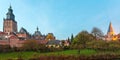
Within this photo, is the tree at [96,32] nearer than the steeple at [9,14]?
Answer: Yes

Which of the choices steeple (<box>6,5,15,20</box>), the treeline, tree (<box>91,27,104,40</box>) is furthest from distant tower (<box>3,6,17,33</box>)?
the treeline

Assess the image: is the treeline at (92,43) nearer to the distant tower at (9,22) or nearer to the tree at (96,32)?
the tree at (96,32)

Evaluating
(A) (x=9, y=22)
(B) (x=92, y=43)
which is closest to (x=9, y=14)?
(A) (x=9, y=22)

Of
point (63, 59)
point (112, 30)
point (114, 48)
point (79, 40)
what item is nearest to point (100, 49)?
point (114, 48)

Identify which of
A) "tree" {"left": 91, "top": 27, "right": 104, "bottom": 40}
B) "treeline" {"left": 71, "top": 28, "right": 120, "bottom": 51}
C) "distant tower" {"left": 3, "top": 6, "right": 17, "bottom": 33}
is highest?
"distant tower" {"left": 3, "top": 6, "right": 17, "bottom": 33}

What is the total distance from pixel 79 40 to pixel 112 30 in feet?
337

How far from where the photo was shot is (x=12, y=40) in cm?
12038

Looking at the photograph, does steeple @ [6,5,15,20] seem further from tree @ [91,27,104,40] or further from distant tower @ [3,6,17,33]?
tree @ [91,27,104,40]

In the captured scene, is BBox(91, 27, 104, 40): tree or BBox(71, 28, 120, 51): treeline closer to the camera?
BBox(71, 28, 120, 51): treeline

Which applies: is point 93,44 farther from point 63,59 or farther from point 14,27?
point 14,27

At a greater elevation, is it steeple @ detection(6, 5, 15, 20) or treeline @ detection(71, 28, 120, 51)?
steeple @ detection(6, 5, 15, 20)

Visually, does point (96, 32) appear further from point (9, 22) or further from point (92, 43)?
point (9, 22)

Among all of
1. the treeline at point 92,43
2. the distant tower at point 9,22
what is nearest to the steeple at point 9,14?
the distant tower at point 9,22

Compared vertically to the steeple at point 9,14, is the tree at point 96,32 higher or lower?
lower
